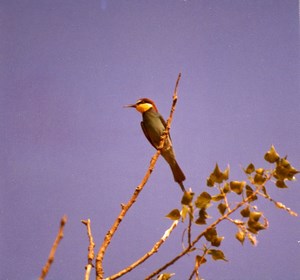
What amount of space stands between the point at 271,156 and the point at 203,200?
0.21 metres

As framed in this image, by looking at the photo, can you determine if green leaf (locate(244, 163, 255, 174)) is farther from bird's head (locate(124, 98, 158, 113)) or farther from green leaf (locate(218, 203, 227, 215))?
bird's head (locate(124, 98, 158, 113))

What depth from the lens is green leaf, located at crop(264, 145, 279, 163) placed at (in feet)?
3.00

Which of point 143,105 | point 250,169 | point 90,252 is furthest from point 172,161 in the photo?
point 250,169

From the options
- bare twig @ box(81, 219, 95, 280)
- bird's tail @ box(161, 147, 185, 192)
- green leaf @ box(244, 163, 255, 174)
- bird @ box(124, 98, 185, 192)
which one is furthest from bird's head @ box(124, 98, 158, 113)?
green leaf @ box(244, 163, 255, 174)

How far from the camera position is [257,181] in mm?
900

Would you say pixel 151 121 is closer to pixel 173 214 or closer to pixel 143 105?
pixel 143 105

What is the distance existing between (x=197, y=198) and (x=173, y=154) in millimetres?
1965

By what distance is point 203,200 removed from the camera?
0.91 meters

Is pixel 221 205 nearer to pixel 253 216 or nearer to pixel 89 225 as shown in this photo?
pixel 253 216


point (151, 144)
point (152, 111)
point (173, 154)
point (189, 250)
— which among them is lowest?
point (189, 250)

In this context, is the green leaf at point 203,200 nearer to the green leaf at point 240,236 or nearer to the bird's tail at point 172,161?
the green leaf at point 240,236

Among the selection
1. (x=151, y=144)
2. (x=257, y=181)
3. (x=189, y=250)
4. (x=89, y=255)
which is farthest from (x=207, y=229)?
(x=151, y=144)

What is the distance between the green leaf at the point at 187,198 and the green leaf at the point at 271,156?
0.22m

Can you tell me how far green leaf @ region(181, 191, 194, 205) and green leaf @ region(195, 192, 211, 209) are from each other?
0.03m
